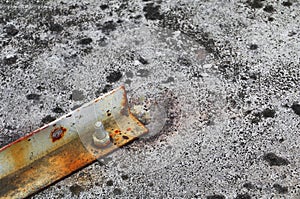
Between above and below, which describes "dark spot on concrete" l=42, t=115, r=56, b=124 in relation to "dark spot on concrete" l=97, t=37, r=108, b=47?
below

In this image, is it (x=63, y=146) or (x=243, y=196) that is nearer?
(x=243, y=196)

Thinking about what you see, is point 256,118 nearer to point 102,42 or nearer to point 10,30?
point 102,42

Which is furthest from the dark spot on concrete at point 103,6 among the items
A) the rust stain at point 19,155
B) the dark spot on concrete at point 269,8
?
the rust stain at point 19,155

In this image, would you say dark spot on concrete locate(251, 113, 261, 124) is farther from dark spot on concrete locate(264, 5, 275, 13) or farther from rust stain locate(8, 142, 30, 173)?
rust stain locate(8, 142, 30, 173)

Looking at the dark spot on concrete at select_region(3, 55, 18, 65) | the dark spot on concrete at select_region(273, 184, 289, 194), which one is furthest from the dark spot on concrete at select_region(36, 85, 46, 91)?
the dark spot on concrete at select_region(273, 184, 289, 194)

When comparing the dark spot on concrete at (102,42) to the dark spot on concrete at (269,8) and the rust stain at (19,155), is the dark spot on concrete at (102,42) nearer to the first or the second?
the rust stain at (19,155)

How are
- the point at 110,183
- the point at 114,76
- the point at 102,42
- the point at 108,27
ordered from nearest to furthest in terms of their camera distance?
1. the point at 110,183
2. the point at 114,76
3. the point at 102,42
4. the point at 108,27

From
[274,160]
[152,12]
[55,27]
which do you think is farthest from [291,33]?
[55,27]
